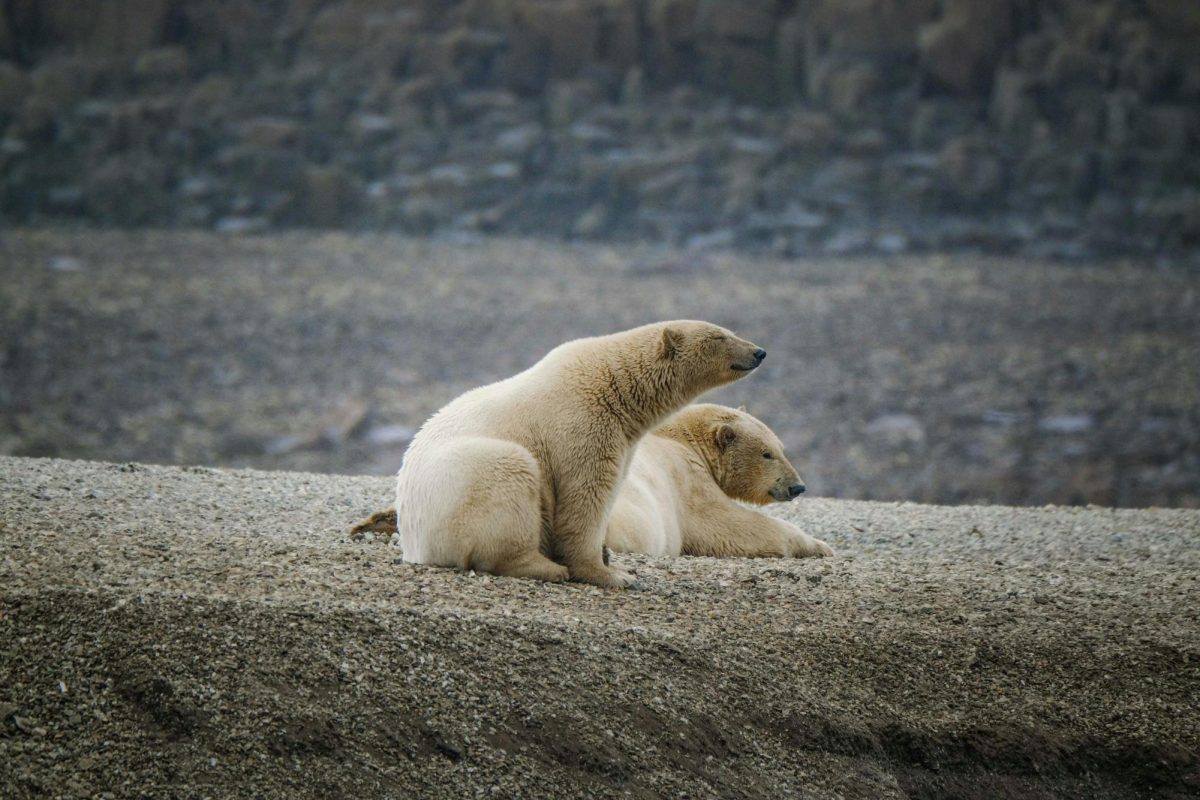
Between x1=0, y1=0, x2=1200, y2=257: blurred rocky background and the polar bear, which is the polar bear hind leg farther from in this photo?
x1=0, y1=0, x2=1200, y2=257: blurred rocky background

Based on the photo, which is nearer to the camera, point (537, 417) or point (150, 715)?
point (150, 715)

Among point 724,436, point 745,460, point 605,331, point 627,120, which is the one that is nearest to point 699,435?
point 724,436

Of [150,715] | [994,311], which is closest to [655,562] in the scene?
[150,715]

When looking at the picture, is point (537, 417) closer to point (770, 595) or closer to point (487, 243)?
point (770, 595)

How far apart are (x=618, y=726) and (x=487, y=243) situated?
18664 millimetres

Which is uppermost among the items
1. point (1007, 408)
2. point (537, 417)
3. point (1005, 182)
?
point (537, 417)

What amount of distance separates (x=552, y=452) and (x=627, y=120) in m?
20.5

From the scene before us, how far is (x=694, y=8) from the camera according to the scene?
2502cm

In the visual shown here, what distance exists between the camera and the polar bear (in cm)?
598

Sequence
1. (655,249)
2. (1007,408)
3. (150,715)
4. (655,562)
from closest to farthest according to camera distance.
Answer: (150,715), (655,562), (1007,408), (655,249)

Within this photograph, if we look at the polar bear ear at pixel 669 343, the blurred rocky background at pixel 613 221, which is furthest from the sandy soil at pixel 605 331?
the polar bear ear at pixel 669 343

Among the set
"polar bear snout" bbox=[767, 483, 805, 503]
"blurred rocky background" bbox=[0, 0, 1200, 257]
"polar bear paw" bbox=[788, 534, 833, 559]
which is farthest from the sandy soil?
"polar bear paw" bbox=[788, 534, 833, 559]

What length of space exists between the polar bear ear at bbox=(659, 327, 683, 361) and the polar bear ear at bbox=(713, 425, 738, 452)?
1390 millimetres

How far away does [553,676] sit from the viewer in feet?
13.3
